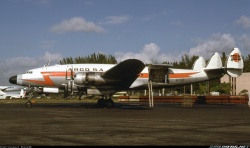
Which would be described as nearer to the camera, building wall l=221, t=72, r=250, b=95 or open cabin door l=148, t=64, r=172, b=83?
open cabin door l=148, t=64, r=172, b=83

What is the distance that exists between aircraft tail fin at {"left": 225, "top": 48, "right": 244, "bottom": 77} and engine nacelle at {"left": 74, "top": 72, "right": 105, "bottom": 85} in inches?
580

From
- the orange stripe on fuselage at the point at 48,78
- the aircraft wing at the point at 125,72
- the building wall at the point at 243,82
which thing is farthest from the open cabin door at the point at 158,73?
the building wall at the point at 243,82

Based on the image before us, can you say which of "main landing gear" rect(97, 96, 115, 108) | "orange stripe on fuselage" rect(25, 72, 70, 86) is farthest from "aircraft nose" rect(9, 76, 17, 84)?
"main landing gear" rect(97, 96, 115, 108)

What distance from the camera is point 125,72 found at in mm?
29641

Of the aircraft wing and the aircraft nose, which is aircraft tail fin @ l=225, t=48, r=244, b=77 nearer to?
the aircraft wing

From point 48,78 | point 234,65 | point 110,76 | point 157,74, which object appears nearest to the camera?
point 110,76

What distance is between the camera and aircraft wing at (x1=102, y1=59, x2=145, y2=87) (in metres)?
28.1

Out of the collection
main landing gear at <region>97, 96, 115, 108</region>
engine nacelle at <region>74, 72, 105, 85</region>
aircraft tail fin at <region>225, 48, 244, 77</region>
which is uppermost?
aircraft tail fin at <region>225, 48, 244, 77</region>

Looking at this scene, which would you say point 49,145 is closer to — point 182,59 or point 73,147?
point 73,147

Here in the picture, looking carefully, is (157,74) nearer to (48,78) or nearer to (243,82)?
(48,78)

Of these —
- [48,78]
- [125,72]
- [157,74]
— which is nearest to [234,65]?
[157,74]

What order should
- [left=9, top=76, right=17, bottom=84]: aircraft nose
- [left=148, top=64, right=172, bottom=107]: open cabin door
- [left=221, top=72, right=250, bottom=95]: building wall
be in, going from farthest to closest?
[left=221, top=72, right=250, bottom=95]: building wall, [left=148, top=64, right=172, bottom=107]: open cabin door, [left=9, top=76, right=17, bottom=84]: aircraft nose

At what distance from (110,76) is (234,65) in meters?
14.7

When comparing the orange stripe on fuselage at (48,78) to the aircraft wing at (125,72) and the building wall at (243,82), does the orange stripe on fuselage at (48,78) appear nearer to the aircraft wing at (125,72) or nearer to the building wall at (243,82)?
the aircraft wing at (125,72)
